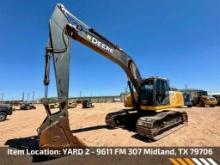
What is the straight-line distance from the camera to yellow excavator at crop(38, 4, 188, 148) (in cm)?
596

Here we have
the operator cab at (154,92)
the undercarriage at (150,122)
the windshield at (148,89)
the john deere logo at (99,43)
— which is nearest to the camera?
the john deere logo at (99,43)

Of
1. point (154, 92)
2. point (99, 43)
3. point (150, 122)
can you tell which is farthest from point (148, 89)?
point (99, 43)

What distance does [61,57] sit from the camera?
655cm

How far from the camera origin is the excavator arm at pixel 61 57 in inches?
227

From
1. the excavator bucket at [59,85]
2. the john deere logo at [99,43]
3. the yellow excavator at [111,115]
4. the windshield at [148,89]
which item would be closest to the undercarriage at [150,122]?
the yellow excavator at [111,115]

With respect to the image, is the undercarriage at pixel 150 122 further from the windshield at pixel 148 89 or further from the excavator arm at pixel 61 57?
the excavator arm at pixel 61 57

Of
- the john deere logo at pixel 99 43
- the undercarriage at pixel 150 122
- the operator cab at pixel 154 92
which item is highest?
the john deere logo at pixel 99 43

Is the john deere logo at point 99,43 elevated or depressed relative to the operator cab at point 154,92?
elevated

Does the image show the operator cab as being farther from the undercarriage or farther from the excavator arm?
the excavator arm

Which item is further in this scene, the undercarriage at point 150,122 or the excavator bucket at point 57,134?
the undercarriage at point 150,122

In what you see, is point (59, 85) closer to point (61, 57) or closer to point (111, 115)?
point (61, 57)

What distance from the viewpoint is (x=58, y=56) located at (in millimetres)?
6512

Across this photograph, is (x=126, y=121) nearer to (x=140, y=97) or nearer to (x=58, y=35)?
(x=140, y=97)

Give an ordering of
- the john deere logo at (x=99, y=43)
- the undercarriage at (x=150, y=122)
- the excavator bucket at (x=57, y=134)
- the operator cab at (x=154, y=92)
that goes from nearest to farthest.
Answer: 1. the excavator bucket at (x=57, y=134)
2. the john deere logo at (x=99, y=43)
3. the undercarriage at (x=150, y=122)
4. the operator cab at (x=154, y=92)
